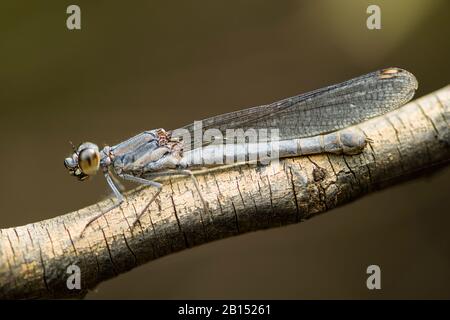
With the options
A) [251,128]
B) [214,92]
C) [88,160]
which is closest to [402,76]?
[251,128]

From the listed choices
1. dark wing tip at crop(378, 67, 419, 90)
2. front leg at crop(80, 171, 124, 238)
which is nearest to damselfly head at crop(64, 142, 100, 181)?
front leg at crop(80, 171, 124, 238)

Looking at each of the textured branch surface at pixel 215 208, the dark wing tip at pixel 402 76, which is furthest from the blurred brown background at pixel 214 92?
the textured branch surface at pixel 215 208

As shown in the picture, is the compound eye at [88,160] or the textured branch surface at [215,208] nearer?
the textured branch surface at [215,208]

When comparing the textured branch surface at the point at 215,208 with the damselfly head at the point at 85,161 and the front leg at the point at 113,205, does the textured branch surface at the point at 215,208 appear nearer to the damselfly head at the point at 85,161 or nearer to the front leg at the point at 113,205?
the front leg at the point at 113,205

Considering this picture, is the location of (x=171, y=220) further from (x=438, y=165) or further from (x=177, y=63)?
(x=177, y=63)

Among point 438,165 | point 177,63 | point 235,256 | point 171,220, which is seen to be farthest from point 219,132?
point 177,63

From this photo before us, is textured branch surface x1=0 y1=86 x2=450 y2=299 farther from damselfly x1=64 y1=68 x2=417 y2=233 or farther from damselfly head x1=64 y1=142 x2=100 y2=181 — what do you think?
damselfly head x1=64 y1=142 x2=100 y2=181
